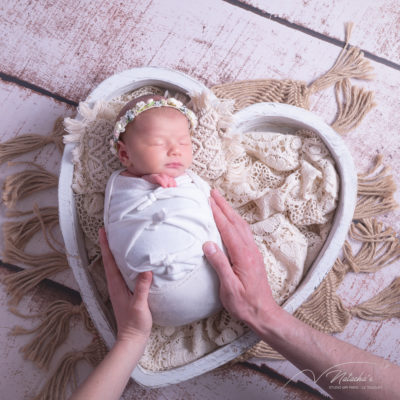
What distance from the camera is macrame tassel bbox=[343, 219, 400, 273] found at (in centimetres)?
127

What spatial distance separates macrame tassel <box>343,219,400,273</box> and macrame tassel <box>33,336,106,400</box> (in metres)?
0.87

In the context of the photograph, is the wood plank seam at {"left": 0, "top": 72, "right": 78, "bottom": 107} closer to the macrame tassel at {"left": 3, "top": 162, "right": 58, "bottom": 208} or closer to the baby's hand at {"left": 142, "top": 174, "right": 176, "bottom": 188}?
the macrame tassel at {"left": 3, "top": 162, "right": 58, "bottom": 208}

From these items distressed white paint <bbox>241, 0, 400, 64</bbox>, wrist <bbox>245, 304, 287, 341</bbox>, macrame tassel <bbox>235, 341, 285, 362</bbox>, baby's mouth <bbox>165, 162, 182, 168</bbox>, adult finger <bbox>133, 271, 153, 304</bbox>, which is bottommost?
macrame tassel <bbox>235, 341, 285, 362</bbox>

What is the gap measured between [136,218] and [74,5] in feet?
2.83

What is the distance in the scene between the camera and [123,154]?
1.06 metres

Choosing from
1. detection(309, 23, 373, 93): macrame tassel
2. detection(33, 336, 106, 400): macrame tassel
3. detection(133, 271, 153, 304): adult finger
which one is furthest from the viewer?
detection(309, 23, 373, 93): macrame tassel

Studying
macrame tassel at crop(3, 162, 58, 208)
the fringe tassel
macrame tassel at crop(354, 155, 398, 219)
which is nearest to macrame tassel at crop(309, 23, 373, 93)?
macrame tassel at crop(354, 155, 398, 219)

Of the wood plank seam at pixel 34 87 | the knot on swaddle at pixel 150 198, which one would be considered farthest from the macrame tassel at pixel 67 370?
the wood plank seam at pixel 34 87

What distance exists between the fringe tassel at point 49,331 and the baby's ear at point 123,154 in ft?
1.67

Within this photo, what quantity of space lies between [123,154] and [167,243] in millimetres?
286

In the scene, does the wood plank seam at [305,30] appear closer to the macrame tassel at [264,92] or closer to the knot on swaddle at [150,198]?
the macrame tassel at [264,92]

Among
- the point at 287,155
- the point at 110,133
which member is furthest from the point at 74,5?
the point at 287,155

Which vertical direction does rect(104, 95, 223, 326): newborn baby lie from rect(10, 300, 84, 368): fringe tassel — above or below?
above

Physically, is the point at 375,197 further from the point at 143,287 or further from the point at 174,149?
the point at 143,287
